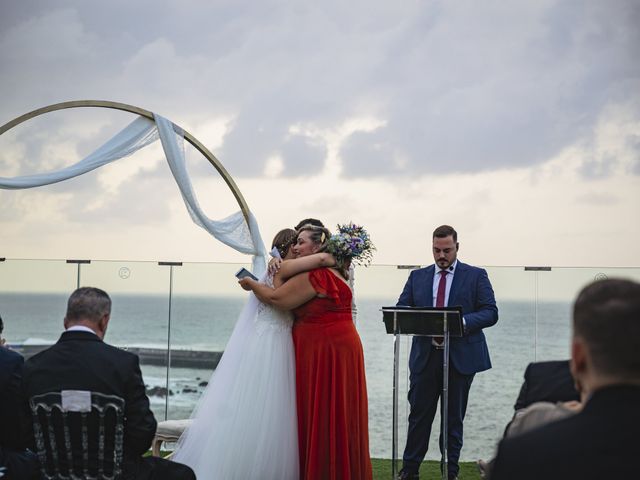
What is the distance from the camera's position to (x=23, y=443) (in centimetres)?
356

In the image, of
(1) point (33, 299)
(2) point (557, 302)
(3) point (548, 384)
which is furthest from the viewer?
(1) point (33, 299)

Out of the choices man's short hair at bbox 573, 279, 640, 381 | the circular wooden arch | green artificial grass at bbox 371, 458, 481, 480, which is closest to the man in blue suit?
green artificial grass at bbox 371, 458, 481, 480

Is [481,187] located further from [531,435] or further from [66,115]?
[531,435]

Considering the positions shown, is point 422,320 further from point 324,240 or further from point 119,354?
point 119,354

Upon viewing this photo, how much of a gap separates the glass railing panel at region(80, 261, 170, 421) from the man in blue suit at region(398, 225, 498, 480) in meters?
2.88

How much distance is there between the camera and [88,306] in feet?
11.3

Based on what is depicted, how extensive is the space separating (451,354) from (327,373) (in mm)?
1038

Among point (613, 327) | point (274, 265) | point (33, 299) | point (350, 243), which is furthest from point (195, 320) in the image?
point (613, 327)

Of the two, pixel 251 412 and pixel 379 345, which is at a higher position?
pixel 379 345

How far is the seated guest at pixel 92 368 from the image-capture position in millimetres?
3342

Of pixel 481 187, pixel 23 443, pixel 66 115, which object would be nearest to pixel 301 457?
pixel 23 443

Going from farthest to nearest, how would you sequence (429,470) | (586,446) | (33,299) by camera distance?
1. (33,299)
2. (429,470)
3. (586,446)

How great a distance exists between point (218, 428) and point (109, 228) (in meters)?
9.69

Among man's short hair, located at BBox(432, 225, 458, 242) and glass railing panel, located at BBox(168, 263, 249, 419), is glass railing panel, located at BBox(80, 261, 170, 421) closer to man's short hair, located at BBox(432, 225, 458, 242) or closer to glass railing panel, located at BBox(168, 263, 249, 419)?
glass railing panel, located at BBox(168, 263, 249, 419)
